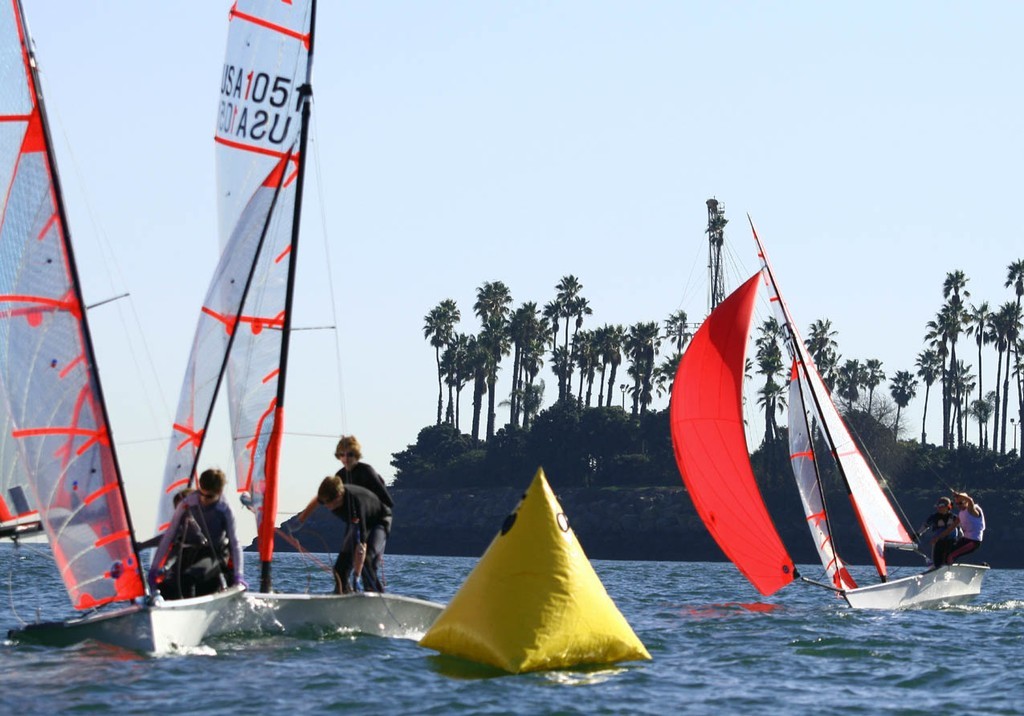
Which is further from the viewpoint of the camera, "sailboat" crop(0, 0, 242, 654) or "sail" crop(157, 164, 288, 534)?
"sail" crop(157, 164, 288, 534)

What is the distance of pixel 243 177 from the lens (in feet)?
61.0

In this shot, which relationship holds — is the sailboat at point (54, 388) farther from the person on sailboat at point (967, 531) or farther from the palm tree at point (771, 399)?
the palm tree at point (771, 399)

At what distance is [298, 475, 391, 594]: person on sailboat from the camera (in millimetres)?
16422

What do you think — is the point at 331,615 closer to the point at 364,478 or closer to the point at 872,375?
the point at 364,478

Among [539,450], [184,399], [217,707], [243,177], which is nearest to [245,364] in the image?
[184,399]

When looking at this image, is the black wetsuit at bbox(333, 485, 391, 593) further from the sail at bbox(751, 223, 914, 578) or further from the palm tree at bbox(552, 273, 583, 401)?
the palm tree at bbox(552, 273, 583, 401)

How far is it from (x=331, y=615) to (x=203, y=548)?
1563mm

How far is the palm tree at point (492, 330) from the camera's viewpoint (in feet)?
349

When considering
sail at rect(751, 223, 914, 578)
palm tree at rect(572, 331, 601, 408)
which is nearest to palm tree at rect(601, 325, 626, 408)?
palm tree at rect(572, 331, 601, 408)

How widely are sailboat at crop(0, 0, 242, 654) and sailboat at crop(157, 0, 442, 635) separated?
2093mm

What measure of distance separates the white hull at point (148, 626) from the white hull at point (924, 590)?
12.5 metres

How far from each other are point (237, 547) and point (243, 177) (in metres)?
4.66

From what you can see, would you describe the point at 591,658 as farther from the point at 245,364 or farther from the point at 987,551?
the point at 987,551

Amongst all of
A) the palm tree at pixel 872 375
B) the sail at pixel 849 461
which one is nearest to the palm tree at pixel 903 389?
the palm tree at pixel 872 375
